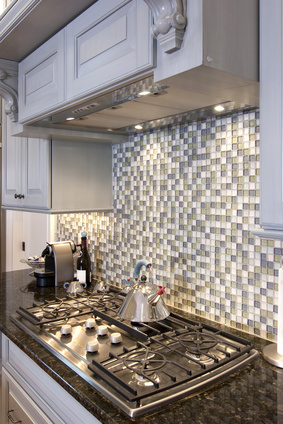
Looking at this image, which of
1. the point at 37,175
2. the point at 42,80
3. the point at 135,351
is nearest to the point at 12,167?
the point at 37,175

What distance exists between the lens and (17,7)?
5.00 feet

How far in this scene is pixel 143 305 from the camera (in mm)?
1481

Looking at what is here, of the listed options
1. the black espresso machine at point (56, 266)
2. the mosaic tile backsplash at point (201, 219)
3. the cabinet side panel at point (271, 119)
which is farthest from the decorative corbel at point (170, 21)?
the black espresso machine at point (56, 266)

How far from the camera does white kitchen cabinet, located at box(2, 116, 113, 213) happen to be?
206cm

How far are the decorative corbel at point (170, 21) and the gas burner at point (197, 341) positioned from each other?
906mm

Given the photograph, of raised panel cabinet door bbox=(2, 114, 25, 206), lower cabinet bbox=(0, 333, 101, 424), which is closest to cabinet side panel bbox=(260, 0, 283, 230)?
lower cabinet bbox=(0, 333, 101, 424)

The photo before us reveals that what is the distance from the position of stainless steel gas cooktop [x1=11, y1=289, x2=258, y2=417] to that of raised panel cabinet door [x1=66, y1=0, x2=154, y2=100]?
34.4 inches

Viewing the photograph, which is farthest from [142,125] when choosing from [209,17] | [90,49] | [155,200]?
[209,17]

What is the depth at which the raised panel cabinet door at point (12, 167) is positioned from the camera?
235cm

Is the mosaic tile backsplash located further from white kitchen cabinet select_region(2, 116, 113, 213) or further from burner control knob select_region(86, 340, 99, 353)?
burner control knob select_region(86, 340, 99, 353)

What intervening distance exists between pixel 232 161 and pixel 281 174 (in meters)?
0.55

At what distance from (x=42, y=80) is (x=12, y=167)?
0.87 metres

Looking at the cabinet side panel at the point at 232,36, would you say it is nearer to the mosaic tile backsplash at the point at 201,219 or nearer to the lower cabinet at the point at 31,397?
the mosaic tile backsplash at the point at 201,219

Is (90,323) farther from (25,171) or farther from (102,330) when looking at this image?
(25,171)
